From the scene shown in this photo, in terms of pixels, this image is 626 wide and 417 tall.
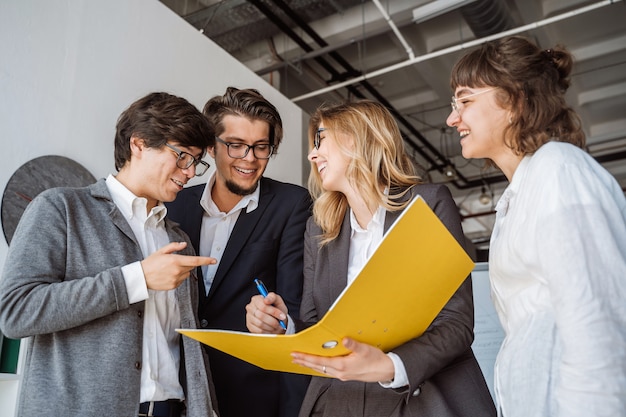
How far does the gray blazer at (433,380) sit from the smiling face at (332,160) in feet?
0.79

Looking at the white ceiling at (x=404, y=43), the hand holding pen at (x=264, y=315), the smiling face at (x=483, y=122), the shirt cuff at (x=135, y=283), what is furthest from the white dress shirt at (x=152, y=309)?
the white ceiling at (x=404, y=43)

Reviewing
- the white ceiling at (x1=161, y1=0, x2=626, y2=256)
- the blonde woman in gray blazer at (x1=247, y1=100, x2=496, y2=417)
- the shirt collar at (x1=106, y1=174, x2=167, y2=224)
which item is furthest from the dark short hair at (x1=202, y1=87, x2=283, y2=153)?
the white ceiling at (x1=161, y1=0, x2=626, y2=256)

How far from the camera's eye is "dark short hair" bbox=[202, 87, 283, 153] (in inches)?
101

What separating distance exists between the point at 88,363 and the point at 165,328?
284 millimetres

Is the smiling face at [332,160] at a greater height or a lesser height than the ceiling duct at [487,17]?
lesser

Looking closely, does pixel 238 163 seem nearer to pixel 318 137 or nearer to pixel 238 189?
pixel 238 189

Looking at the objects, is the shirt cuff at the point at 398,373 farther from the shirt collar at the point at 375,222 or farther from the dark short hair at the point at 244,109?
the dark short hair at the point at 244,109

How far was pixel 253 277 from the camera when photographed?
216 centimetres

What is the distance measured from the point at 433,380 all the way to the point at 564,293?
1.85ft

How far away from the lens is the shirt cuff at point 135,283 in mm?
1470

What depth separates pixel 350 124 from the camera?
1.92 metres

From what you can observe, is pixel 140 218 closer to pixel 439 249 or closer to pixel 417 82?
pixel 439 249

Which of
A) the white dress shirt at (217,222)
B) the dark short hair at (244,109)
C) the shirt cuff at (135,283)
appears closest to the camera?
the shirt cuff at (135,283)

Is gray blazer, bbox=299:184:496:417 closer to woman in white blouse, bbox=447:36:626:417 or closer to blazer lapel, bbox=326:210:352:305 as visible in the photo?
blazer lapel, bbox=326:210:352:305
